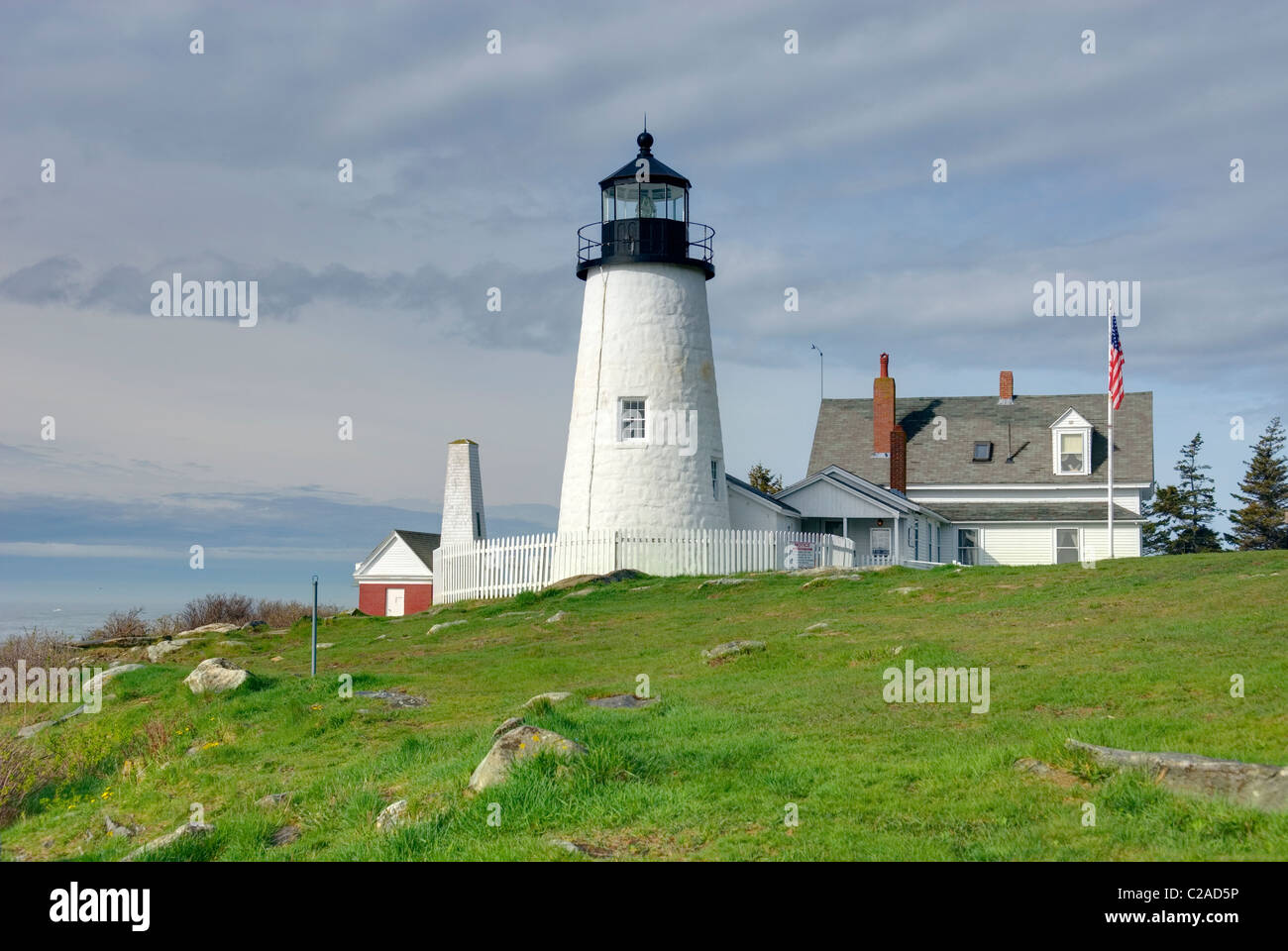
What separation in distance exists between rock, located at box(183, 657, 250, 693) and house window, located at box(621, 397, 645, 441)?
53.4ft

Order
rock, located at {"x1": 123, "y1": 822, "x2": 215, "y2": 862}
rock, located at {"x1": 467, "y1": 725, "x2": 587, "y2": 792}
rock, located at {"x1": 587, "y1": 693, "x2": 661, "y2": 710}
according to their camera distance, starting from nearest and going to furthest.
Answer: rock, located at {"x1": 467, "y1": 725, "x2": 587, "y2": 792}, rock, located at {"x1": 123, "y1": 822, "x2": 215, "y2": 862}, rock, located at {"x1": 587, "y1": 693, "x2": 661, "y2": 710}

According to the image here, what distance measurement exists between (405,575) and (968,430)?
77.4 feet

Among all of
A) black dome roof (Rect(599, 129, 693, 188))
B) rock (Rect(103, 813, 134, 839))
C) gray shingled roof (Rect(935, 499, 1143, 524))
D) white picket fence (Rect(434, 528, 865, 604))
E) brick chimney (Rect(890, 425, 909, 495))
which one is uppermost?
black dome roof (Rect(599, 129, 693, 188))

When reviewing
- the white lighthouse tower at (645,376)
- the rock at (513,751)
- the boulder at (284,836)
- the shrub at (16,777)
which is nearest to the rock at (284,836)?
the boulder at (284,836)

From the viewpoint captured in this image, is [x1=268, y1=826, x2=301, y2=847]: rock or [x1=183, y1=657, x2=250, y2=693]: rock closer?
[x1=268, y1=826, x2=301, y2=847]: rock

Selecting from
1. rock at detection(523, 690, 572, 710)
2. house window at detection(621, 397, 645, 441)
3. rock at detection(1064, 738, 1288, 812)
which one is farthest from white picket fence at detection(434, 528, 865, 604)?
rock at detection(1064, 738, 1288, 812)

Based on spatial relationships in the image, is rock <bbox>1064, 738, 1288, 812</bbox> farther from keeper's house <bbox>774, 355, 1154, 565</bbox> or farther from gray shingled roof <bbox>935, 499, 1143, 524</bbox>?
gray shingled roof <bbox>935, 499, 1143, 524</bbox>

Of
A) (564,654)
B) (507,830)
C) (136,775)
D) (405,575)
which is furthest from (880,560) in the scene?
(507,830)

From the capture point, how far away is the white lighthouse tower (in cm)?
3272

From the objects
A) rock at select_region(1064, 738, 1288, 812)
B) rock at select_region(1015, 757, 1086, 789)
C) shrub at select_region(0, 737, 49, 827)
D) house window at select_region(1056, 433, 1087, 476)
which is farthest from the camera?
house window at select_region(1056, 433, 1087, 476)

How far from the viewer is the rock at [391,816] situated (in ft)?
31.3

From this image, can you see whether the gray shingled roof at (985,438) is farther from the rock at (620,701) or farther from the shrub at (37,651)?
the rock at (620,701)
